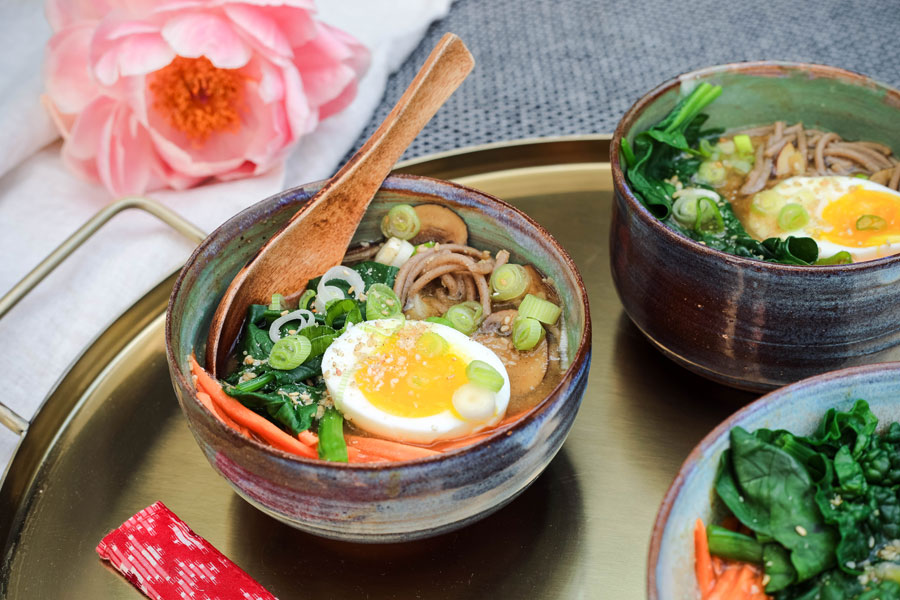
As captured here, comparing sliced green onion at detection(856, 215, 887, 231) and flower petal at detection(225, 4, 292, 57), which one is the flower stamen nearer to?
flower petal at detection(225, 4, 292, 57)

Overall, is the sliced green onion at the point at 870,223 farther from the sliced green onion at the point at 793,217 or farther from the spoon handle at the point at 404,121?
the spoon handle at the point at 404,121

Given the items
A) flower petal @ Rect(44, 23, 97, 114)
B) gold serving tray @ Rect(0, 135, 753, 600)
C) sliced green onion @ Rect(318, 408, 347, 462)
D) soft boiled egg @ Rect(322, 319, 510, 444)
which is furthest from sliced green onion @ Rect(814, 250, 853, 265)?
flower petal @ Rect(44, 23, 97, 114)

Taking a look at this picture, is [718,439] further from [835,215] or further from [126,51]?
[126,51]

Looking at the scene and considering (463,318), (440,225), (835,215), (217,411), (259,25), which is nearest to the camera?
(217,411)

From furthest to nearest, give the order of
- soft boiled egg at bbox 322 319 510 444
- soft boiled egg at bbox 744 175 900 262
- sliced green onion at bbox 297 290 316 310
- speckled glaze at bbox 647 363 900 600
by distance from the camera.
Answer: soft boiled egg at bbox 744 175 900 262
sliced green onion at bbox 297 290 316 310
soft boiled egg at bbox 322 319 510 444
speckled glaze at bbox 647 363 900 600

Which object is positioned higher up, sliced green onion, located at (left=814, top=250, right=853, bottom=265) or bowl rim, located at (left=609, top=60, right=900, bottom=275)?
bowl rim, located at (left=609, top=60, right=900, bottom=275)

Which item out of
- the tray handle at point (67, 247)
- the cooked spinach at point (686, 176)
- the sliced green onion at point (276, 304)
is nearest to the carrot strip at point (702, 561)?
the cooked spinach at point (686, 176)

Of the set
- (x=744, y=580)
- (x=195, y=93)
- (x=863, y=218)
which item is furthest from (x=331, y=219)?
(x=863, y=218)
